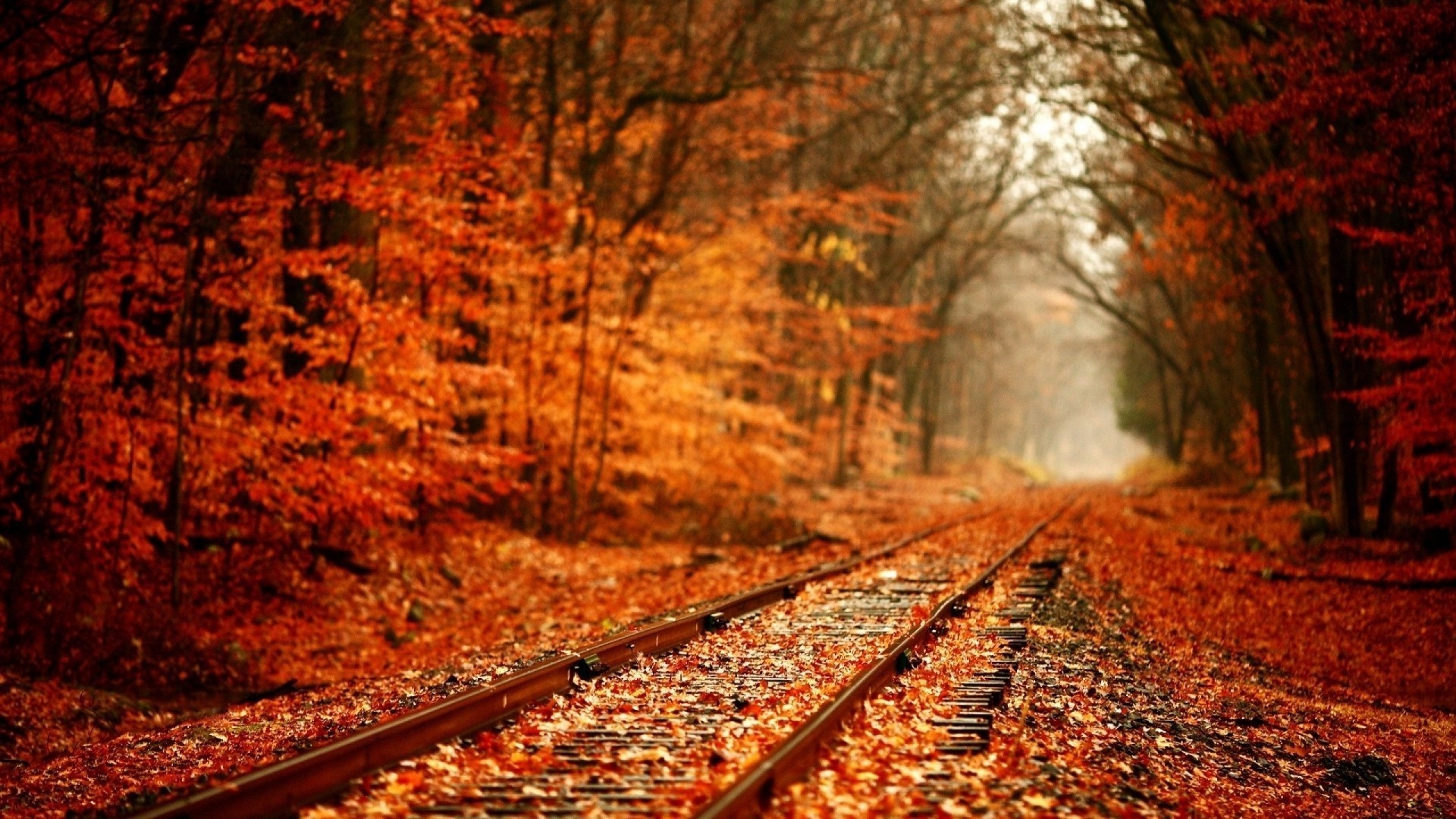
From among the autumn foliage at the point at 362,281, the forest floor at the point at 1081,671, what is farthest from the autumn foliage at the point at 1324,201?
the autumn foliage at the point at 362,281

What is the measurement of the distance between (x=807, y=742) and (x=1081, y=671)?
4064 millimetres

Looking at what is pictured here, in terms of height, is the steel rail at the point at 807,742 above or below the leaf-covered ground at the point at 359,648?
above

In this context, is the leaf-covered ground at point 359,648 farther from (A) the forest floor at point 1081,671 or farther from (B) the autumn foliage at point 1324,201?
(B) the autumn foliage at point 1324,201

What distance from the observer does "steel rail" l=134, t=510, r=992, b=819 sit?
16.9ft

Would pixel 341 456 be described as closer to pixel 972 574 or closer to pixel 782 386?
pixel 972 574

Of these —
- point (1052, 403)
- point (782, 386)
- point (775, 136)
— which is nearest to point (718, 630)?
point (775, 136)

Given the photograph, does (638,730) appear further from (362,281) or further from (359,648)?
(362,281)

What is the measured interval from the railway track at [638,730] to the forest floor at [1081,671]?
0.65 metres

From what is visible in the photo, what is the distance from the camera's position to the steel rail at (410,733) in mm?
5156

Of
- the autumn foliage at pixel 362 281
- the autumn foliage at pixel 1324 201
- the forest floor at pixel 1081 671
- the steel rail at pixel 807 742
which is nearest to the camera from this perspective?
the steel rail at pixel 807 742

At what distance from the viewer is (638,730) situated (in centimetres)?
688

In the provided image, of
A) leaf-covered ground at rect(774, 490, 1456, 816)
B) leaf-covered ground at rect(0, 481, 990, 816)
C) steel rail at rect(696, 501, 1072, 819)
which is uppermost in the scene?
steel rail at rect(696, 501, 1072, 819)

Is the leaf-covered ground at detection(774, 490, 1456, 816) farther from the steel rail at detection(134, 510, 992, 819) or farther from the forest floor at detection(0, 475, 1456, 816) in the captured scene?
the steel rail at detection(134, 510, 992, 819)

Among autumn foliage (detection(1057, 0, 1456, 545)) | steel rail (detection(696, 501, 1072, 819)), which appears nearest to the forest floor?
steel rail (detection(696, 501, 1072, 819))
